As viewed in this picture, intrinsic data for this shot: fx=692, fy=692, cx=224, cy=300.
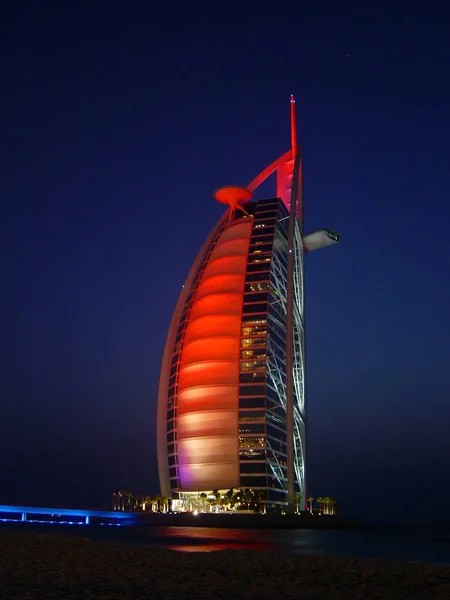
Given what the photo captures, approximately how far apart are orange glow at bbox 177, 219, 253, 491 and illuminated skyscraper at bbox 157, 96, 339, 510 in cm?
14

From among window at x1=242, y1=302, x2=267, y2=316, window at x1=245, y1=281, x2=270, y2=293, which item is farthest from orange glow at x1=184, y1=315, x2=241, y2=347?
window at x1=245, y1=281, x2=270, y2=293

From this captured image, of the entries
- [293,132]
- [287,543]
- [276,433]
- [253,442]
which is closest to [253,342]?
[276,433]

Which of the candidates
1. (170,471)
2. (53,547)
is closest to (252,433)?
(170,471)

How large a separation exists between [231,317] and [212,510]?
26769mm

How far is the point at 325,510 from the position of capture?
375 ft

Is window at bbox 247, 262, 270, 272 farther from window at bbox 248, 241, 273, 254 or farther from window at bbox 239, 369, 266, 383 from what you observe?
window at bbox 239, 369, 266, 383

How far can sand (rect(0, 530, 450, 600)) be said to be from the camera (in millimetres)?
15156

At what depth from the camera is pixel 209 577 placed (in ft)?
58.0

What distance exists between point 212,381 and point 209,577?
7958cm

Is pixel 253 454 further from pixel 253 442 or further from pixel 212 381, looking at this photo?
pixel 212 381

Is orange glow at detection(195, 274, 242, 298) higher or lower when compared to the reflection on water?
higher

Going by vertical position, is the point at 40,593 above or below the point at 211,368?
below

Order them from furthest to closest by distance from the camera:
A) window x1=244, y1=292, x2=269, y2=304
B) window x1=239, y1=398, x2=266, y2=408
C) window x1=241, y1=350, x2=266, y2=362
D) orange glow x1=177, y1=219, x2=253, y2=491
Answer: window x1=244, y1=292, x2=269, y2=304, window x1=241, y1=350, x2=266, y2=362, orange glow x1=177, y1=219, x2=253, y2=491, window x1=239, y1=398, x2=266, y2=408

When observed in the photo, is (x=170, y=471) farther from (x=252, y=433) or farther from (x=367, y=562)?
(x=367, y=562)
